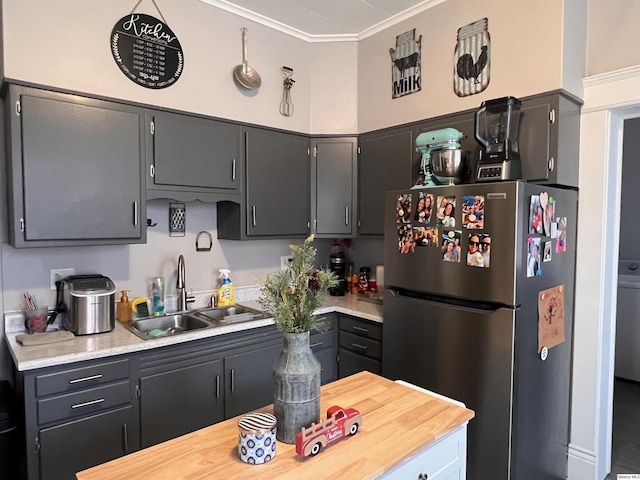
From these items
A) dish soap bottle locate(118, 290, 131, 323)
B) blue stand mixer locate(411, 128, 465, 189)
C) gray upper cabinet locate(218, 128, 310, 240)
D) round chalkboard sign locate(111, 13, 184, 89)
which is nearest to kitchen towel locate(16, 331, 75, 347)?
dish soap bottle locate(118, 290, 131, 323)

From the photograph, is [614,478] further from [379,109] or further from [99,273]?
[99,273]

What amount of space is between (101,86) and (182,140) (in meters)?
0.48

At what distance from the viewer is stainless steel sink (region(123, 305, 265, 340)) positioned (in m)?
2.46

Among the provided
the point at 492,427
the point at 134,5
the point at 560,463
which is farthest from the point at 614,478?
the point at 134,5

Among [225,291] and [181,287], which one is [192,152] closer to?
[181,287]

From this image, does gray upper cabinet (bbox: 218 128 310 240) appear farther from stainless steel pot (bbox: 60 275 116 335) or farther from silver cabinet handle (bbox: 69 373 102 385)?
silver cabinet handle (bbox: 69 373 102 385)

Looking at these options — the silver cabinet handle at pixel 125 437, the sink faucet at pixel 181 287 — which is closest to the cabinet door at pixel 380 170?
the sink faucet at pixel 181 287

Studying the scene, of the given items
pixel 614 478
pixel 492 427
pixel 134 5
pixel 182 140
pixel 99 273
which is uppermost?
pixel 134 5

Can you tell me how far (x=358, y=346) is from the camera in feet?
9.09

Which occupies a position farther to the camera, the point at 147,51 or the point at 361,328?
the point at 361,328

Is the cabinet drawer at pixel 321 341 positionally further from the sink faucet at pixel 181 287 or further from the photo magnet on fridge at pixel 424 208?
the photo magnet on fridge at pixel 424 208

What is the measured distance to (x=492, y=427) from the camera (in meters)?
1.96

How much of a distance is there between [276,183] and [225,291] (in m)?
0.83

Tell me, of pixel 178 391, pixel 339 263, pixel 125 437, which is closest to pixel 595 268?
pixel 339 263
